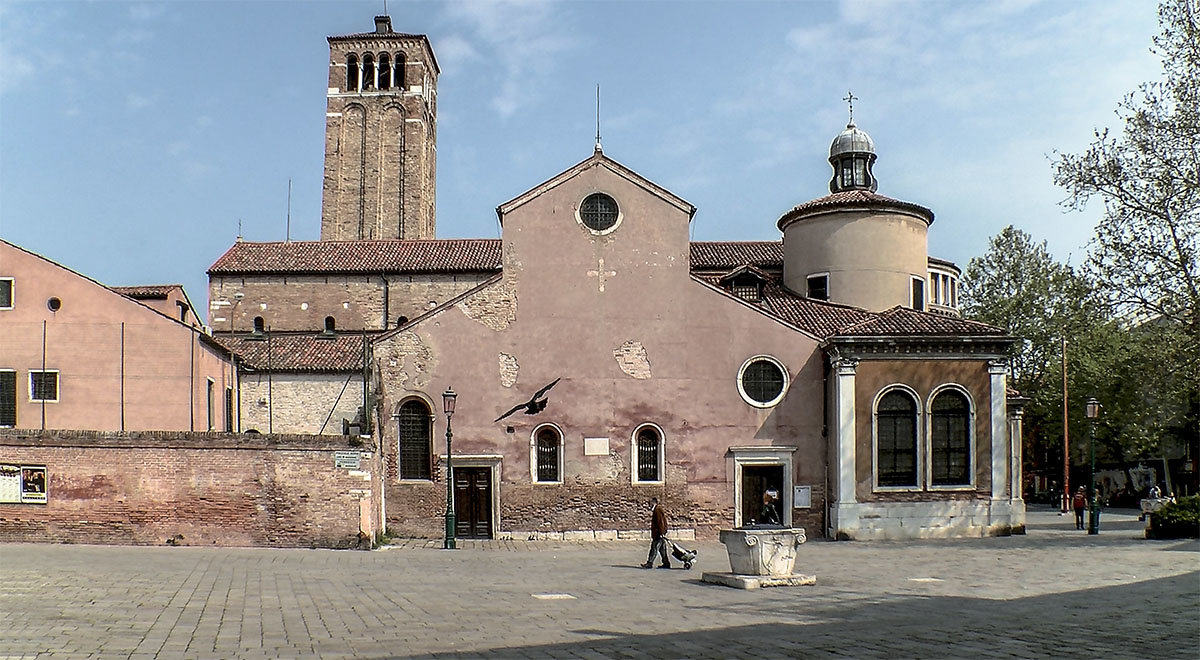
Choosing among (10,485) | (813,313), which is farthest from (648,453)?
(10,485)

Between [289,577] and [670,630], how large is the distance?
8126 mm

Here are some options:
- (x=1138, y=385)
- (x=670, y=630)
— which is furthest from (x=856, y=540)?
(x=670, y=630)

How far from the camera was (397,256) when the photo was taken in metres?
44.2

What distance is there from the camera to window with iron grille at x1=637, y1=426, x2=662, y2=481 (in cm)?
2933

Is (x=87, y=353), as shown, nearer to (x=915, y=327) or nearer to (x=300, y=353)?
(x=300, y=353)

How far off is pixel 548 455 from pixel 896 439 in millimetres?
9264

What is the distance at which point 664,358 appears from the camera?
29.5 meters

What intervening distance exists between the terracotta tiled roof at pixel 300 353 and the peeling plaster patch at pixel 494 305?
811 cm

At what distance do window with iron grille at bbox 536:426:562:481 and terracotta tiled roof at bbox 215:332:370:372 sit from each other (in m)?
9.48

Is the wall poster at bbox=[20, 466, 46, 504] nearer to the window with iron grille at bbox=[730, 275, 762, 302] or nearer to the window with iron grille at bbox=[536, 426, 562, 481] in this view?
the window with iron grille at bbox=[536, 426, 562, 481]

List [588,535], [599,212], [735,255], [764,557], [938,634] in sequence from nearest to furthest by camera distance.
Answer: [938,634]
[764,557]
[588,535]
[599,212]
[735,255]

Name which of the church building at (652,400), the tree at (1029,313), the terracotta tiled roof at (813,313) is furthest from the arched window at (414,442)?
the tree at (1029,313)

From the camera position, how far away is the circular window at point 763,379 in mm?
29578

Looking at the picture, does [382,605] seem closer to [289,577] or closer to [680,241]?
[289,577]
